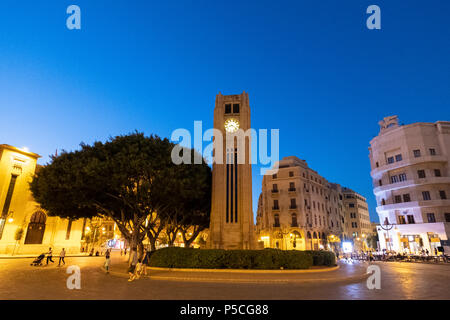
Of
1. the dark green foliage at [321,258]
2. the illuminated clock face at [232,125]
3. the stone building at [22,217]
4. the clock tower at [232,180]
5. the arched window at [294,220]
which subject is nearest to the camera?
the dark green foliage at [321,258]

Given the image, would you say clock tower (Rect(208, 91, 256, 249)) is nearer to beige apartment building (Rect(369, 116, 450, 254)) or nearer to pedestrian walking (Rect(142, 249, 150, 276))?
pedestrian walking (Rect(142, 249, 150, 276))

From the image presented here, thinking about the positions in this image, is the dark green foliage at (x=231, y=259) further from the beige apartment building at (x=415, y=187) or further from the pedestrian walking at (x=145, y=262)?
the beige apartment building at (x=415, y=187)

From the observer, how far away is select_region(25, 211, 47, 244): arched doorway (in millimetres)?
39312

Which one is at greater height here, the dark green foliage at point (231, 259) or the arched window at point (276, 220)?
the arched window at point (276, 220)

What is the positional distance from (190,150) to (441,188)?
4223cm

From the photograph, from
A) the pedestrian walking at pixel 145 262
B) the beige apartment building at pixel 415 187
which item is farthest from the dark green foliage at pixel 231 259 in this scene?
the beige apartment building at pixel 415 187

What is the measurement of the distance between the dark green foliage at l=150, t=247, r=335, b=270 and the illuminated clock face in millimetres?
18225

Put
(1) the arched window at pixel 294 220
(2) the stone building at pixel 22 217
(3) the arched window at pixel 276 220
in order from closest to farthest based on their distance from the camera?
(2) the stone building at pixel 22 217, (1) the arched window at pixel 294 220, (3) the arched window at pixel 276 220

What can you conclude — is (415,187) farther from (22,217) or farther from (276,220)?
(22,217)

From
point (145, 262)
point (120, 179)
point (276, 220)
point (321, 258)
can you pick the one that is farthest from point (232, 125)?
point (276, 220)

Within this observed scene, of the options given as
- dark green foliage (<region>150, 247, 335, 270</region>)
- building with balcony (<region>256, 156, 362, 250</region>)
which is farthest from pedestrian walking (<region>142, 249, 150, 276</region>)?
building with balcony (<region>256, 156, 362, 250</region>)

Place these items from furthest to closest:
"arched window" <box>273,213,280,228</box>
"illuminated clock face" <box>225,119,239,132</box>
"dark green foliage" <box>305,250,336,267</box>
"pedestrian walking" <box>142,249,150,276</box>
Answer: "arched window" <box>273,213,280,228</box> → "illuminated clock face" <box>225,119,239,132</box> → "dark green foliage" <box>305,250,336,267</box> → "pedestrian walking" <box>142,249,150,276</box>

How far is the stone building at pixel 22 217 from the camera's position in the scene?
3650 cm

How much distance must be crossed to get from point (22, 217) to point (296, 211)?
160ft
